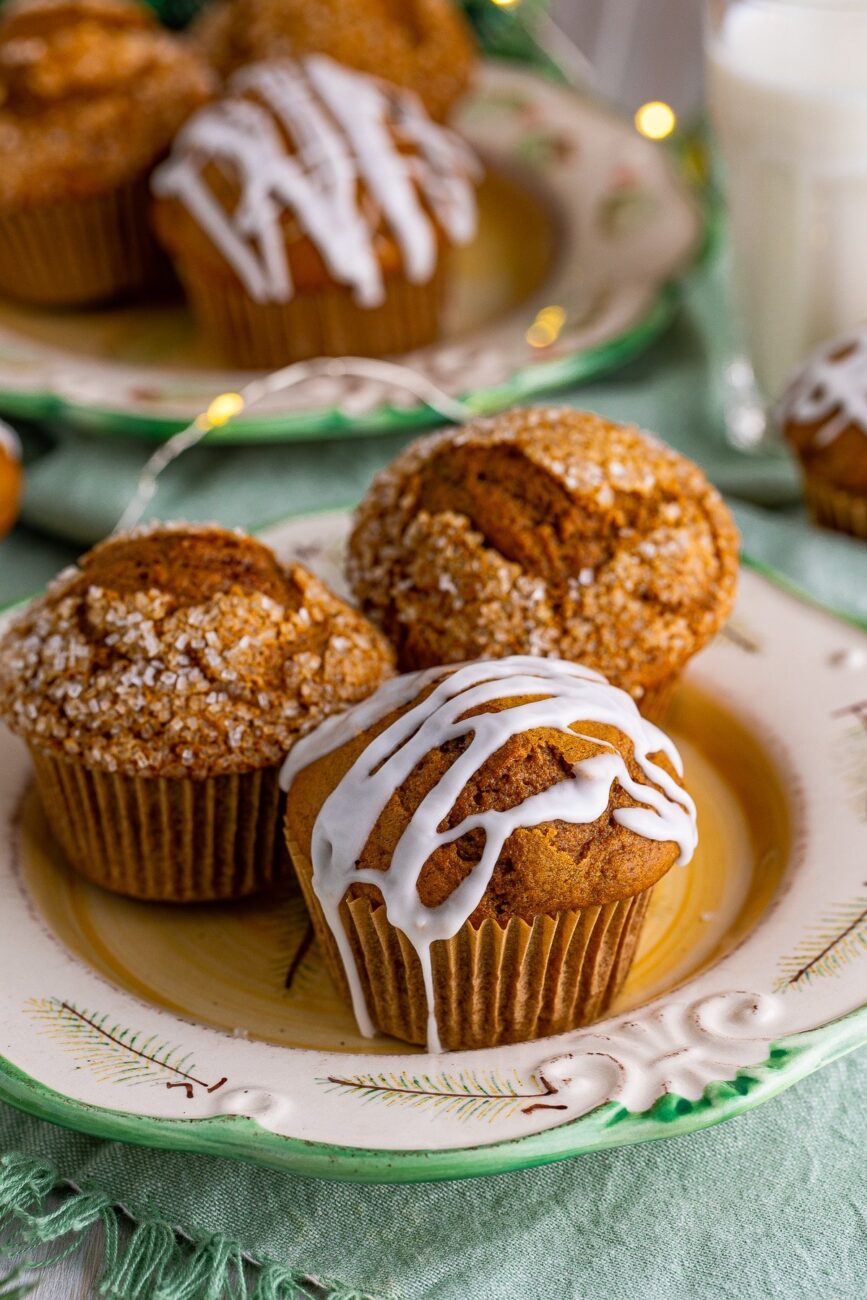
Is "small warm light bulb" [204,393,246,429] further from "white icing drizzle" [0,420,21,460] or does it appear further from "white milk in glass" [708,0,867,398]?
"white milk in glass" [708,0,867,398]

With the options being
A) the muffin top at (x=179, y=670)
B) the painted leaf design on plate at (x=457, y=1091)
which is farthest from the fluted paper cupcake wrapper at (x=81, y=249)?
the painted leaf design on plate at (x=457, y=1091)

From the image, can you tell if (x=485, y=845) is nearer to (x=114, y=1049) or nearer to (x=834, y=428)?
(x=114, y=1049)

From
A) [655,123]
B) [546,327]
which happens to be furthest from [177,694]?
[655,123]

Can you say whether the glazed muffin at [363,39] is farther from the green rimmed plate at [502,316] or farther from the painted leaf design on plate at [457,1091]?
the painted leaf design on plate at [457,1091]

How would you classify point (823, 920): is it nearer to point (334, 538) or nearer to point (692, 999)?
point (692, 999)

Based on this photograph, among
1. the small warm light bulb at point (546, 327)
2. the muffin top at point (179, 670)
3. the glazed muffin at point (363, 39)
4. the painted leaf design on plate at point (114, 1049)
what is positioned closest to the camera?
the painted leaf design on plate at point (114, 1049)

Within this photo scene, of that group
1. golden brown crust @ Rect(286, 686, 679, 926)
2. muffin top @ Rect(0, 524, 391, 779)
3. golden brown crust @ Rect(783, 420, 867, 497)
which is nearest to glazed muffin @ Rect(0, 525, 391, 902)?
muffin top @ Rect(0, 524, 391, 779)
